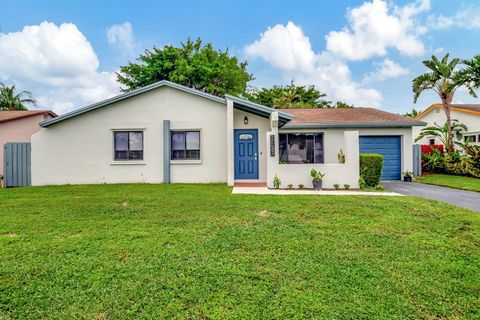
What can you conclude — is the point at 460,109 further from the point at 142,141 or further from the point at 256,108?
the point at 142,141

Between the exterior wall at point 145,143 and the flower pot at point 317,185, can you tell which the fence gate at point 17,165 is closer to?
the exterior wall at point 145,143

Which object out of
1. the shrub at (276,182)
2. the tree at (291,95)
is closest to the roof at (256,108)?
the shrub at (276,182)

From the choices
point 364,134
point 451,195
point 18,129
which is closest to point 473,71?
point 364,134

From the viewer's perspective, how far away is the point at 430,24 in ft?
48.8

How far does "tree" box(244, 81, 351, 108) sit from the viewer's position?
3108 centimetres

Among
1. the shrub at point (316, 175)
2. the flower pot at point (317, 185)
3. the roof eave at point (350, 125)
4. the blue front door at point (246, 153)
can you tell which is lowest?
the flower pot at point (317, 185)

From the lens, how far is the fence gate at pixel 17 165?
11.5 meters

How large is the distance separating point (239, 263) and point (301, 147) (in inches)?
411

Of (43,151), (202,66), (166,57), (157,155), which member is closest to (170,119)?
(157,155)

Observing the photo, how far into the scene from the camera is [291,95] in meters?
31.0

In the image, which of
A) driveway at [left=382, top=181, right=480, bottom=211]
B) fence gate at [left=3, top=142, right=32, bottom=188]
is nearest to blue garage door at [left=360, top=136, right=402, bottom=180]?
driveway at [left=382, top=181, right=480, bottom=211]

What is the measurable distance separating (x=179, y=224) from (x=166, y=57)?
940 inches

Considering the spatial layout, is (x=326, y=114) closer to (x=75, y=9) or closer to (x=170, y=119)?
(x=170, y=119)

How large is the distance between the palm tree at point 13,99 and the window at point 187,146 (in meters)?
28.6
